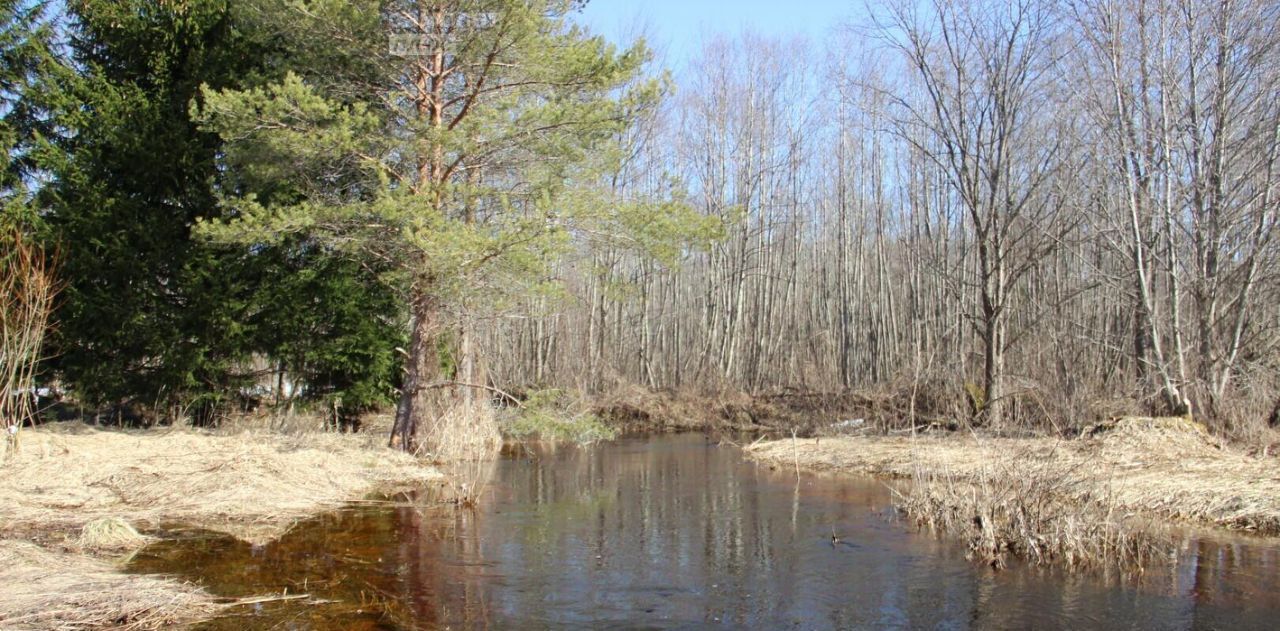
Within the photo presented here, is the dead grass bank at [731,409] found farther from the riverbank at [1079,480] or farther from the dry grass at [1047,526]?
the dry grass at [1047,526]

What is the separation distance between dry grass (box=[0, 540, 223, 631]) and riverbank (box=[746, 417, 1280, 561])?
6.69 metres

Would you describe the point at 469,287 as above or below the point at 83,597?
above

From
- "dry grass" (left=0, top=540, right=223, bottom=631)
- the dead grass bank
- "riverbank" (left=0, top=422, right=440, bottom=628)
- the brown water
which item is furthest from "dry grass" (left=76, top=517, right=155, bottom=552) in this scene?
the dead grass bank

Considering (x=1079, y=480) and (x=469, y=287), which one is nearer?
(x=1079, y=480)

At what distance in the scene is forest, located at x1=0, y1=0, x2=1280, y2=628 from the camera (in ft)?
32.3

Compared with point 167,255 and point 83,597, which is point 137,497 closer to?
point 83,597

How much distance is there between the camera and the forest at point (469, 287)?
32.3ft

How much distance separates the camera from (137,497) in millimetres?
9867

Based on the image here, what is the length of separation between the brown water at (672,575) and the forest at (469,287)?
0.15m

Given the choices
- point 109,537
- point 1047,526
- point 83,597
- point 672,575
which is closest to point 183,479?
point 109,537

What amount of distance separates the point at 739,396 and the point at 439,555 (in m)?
17.1

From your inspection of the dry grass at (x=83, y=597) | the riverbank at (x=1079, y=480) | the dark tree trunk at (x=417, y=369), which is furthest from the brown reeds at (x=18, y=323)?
the riverbank at (x=1079, y=480)

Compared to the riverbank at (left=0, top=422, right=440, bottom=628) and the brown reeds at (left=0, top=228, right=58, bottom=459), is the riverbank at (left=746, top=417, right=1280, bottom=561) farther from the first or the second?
the brown reeds at (left=0, top=228, right=58, bottom=459)

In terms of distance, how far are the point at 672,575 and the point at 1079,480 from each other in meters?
4.60
